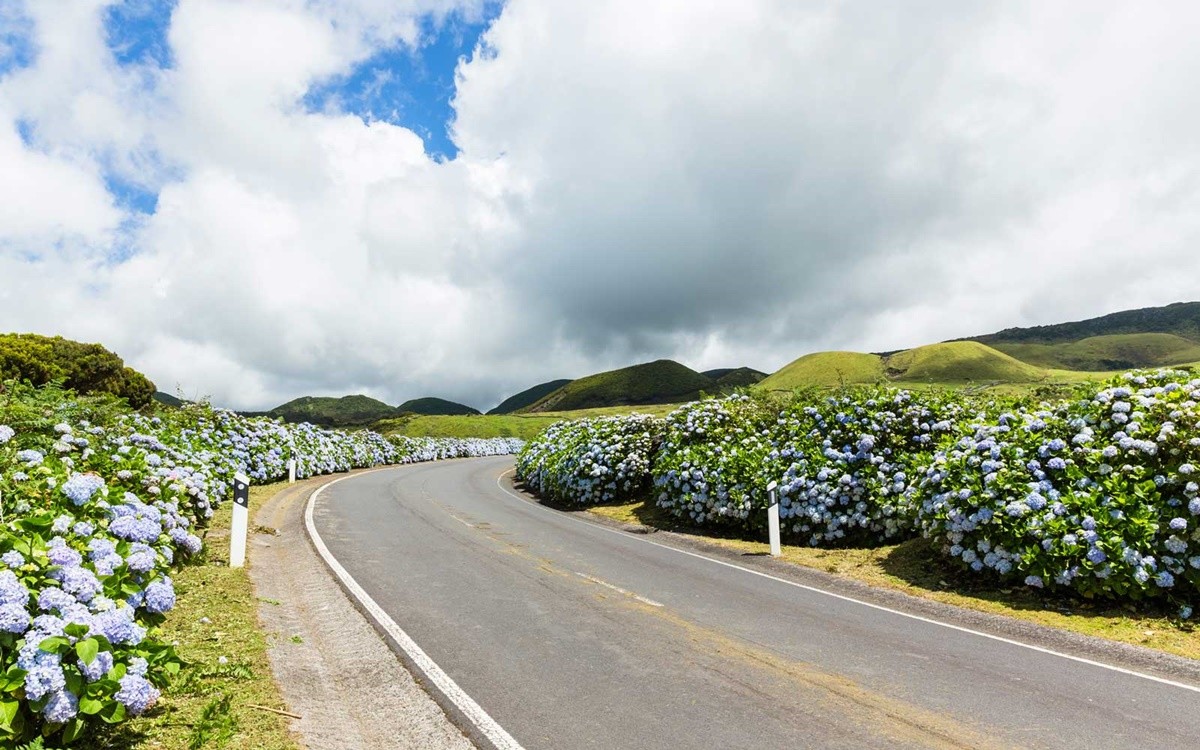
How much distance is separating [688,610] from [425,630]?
123 inches

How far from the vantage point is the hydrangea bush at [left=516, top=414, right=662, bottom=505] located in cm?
2117

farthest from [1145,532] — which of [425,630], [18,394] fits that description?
[18,394]

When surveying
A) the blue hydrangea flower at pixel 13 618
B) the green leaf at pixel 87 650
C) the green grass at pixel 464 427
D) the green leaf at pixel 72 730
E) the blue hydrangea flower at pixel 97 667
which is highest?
the green grass at pixel 464 427

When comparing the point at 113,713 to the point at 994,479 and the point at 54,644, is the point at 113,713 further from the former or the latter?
the point at 994,479

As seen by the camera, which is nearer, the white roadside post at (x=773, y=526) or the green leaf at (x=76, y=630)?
the green leaf at (x=76, y=630)

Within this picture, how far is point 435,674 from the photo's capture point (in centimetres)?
589

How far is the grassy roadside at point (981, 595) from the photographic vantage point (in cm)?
769

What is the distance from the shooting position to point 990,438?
10234 mm

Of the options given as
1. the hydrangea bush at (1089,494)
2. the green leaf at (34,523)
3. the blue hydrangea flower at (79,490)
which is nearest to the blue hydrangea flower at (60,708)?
the green leaf at (34,523)

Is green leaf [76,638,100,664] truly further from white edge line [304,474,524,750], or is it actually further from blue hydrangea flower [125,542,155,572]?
white edge line [304,474,524,750]

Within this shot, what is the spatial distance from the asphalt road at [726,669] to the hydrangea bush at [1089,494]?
210cm

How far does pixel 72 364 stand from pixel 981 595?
38.3 m

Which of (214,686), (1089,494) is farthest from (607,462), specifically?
(214,686)

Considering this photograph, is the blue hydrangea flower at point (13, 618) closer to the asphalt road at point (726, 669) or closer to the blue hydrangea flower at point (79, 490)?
the blue hydrangea flower at point (79, 490)
